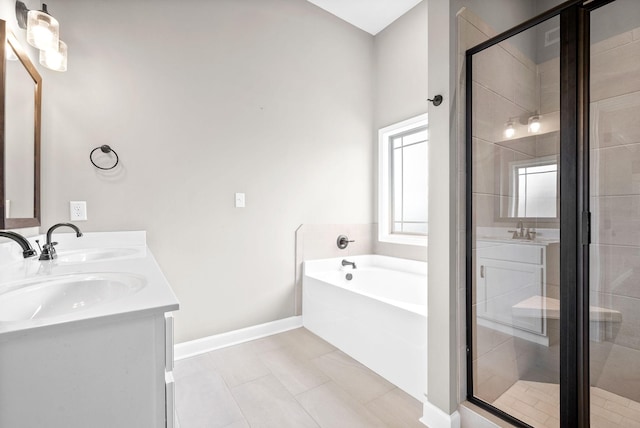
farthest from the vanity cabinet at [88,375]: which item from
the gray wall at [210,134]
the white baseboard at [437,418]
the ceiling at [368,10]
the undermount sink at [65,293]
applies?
the ceiling at [368,10]

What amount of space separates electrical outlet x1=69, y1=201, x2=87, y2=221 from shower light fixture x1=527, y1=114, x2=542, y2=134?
2.50 m

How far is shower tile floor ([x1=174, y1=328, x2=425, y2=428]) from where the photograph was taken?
1.54 meters

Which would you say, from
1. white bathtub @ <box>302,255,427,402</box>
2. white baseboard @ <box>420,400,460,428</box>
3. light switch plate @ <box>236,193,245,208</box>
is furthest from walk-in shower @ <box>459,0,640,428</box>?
light switch plate @ <box>236,193,245,208</box>

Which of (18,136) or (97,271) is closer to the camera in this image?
(97,271)

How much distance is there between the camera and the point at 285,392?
1.77 m

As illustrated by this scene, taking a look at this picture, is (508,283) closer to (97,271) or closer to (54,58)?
(97,271)

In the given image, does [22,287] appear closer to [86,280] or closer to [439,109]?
[86,280]

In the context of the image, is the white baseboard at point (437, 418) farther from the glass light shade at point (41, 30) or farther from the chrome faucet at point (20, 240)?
the glass light shade at point (41, 30)

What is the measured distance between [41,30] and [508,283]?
8.45ft

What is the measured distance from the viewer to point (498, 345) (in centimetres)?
149

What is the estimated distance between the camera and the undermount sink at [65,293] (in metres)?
0.82

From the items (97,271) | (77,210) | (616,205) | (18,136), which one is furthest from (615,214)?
(77,210)

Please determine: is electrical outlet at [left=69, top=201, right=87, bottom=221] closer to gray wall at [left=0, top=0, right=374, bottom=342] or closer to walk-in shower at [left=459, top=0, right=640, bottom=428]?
gray wall at [left=0, top=0, right=374, bottom=342]

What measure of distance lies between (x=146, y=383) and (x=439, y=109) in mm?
1577
